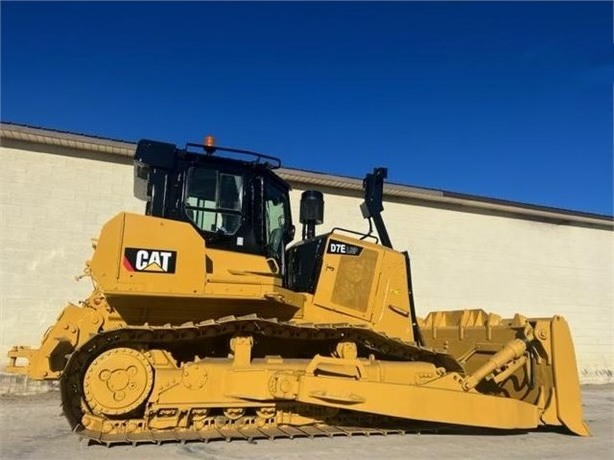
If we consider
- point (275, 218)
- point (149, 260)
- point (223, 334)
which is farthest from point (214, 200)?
point (223, 334)

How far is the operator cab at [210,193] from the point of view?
6.49 meters

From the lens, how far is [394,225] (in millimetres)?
15625

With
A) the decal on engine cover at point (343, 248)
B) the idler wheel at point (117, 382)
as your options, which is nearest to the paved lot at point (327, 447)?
the idler wheel at point (117, 382)

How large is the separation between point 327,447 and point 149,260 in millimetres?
2689

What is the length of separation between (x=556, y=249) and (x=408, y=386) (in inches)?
539

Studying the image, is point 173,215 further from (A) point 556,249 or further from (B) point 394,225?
(A) point 556,249

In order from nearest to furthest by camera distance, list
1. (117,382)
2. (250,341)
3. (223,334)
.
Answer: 1. (117,382)
2. (250,341)
3. (223,334)

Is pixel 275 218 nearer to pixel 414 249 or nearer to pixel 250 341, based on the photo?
pixel 250 341

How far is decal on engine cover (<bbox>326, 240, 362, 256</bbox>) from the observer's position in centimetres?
706

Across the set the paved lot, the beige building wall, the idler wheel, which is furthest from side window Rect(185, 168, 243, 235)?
the beige building wall

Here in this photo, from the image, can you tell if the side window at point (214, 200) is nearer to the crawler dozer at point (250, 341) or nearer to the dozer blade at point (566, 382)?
the crawler dozer at point (250, 341)

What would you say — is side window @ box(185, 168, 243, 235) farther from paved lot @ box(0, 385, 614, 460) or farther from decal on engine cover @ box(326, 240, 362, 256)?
paved lot @ box(0, 385, 614, 460)

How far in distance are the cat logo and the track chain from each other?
0.61 metres

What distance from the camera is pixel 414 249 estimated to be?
51.7ft
